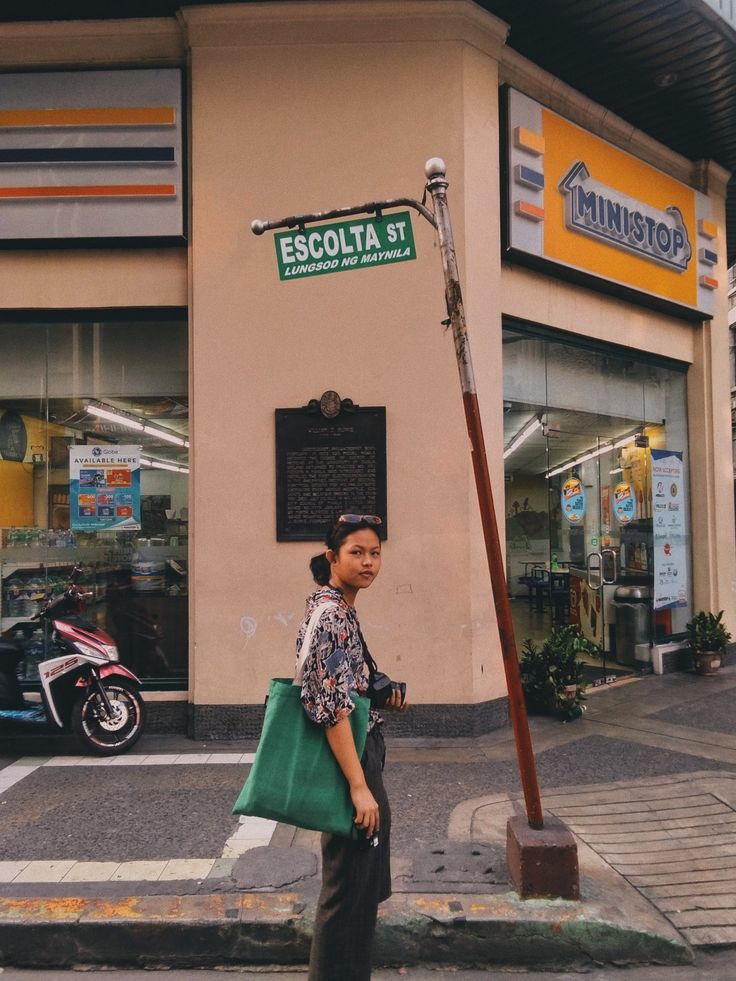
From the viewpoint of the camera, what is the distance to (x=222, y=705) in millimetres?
6270

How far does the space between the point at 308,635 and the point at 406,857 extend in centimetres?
221

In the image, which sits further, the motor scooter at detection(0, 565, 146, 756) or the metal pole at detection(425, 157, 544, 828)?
the motor scooter at detection(0, 565, 146, 756)

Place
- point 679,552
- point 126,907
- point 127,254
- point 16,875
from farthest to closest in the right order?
1. point 679,552
2. point 127,254
3. point 16,875
4. point 126,907

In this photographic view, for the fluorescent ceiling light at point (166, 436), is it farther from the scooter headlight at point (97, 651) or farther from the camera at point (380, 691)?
the camera at point (380, 691)

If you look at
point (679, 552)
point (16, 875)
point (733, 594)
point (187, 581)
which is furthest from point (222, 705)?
point (733, 594)

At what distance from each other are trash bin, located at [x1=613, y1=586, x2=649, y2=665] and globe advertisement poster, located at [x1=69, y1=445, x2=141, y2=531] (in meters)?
5.86

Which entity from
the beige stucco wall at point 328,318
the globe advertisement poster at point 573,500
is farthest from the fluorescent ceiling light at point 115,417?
the globe advertisement poster at point 573,500

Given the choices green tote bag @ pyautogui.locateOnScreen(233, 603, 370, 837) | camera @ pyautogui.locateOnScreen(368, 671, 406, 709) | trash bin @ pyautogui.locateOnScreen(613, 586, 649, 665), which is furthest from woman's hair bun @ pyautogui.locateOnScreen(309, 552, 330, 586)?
trash bin @ pyautogui.locateOnScreen(613, 586, 649, 665)

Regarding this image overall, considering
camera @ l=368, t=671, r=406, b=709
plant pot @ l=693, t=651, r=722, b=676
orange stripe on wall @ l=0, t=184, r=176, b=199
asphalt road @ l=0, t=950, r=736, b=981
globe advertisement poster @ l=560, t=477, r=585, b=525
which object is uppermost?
orange stripe on wall @ l=0, t=184, r=176, b=199

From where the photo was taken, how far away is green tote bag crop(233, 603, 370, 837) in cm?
246

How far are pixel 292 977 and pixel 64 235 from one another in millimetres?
6182

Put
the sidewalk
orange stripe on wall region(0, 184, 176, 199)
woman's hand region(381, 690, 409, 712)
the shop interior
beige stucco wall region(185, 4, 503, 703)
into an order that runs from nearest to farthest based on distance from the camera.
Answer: woman's hand region(381, 690, 409, 712) < the sidewalk < beige stucco wall region(185, 4, 503, 703) < orange stripe on wall region(0, 184, 176, 199) < the shop interior

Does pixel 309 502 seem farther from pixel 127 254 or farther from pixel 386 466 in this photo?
pixel 127 254

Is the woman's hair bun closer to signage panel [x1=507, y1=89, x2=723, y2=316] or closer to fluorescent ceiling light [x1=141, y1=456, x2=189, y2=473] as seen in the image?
fluorescent ceiling light [x1=141, y1=456, x2=189, y2=473]
